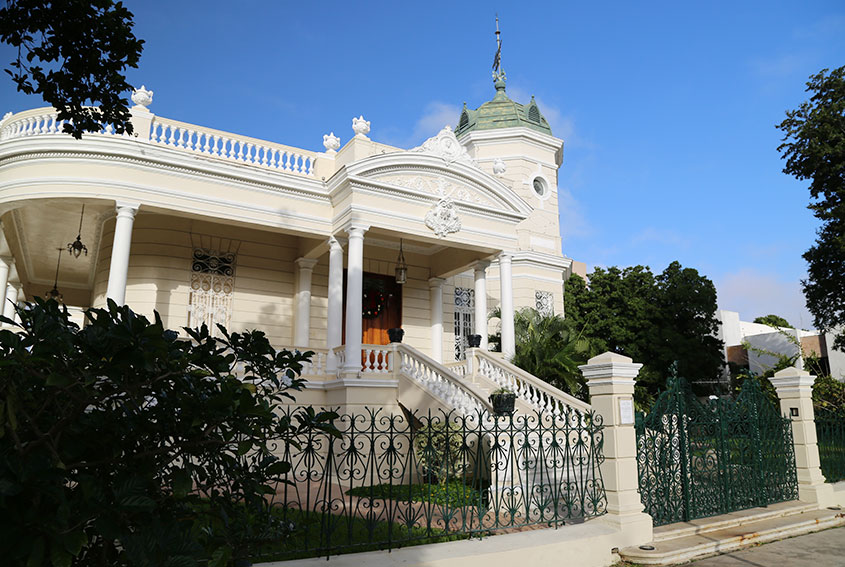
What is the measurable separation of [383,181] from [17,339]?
426 inches

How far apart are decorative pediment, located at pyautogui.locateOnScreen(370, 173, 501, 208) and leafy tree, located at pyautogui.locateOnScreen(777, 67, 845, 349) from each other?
10.5m

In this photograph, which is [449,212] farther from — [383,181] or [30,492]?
[30,492]

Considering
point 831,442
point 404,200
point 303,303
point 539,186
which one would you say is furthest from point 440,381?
point 539,186

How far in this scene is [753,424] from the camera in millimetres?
8141

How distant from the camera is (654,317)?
25.5m

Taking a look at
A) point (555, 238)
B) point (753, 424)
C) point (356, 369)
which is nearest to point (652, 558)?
point (753, 424)

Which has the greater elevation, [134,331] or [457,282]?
[457,282]

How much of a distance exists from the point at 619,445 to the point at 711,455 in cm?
210

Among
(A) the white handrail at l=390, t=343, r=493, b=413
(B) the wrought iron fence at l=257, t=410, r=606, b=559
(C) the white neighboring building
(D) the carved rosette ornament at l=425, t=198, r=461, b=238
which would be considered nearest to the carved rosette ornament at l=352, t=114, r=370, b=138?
(D) the carved rosette ornament at l=425, t=198, r=461, b=238

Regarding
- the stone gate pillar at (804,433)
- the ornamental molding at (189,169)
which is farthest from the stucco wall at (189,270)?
the stone gate pillar at (804,433)

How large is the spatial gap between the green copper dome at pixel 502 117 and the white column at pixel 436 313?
25.8 ft

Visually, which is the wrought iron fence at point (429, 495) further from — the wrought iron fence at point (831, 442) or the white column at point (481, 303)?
the white column at point (481, 303)

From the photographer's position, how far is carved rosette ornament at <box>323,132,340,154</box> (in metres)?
14.1

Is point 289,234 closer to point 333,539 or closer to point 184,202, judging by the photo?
point 184,202
